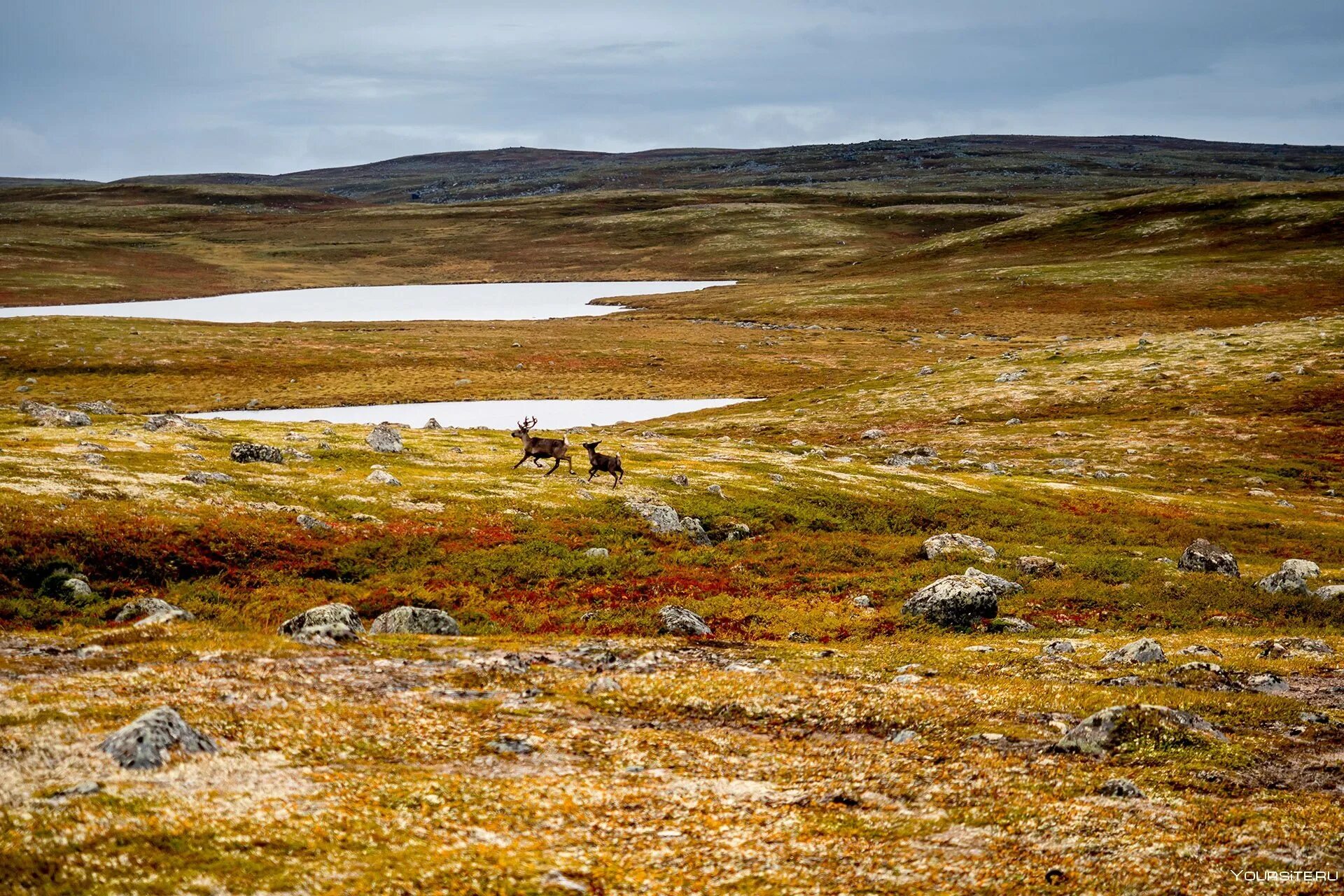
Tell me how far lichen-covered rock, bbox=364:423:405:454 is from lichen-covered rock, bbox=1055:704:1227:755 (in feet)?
132

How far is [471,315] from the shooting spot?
548ft

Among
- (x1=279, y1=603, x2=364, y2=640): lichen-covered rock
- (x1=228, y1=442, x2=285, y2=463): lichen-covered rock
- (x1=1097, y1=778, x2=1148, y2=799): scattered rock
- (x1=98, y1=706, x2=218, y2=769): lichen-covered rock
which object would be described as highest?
(x1=228, y1=442, x2=285, y2=463): lichen-covered rock

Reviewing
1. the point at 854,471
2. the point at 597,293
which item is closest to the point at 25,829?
the point at 854,471

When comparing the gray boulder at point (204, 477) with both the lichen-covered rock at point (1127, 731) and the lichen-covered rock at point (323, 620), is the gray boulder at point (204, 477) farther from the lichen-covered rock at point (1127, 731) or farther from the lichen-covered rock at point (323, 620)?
the lichen-covered rock at point (1127, 731)

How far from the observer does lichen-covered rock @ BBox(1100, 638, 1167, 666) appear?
2462 cm

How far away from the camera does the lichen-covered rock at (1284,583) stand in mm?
34156

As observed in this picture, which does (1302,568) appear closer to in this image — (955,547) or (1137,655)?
(955,547)

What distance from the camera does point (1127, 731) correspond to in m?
17.7

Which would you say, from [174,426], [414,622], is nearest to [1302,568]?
[414,622]

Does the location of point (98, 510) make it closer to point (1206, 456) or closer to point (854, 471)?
point (854, 471)

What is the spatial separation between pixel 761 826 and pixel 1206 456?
6665 cm

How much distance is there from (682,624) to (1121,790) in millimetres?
15343

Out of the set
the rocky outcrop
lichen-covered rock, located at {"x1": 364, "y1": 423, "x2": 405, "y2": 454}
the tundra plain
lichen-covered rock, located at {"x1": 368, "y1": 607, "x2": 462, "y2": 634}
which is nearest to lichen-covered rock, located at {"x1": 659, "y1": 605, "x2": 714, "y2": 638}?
the tundra plain

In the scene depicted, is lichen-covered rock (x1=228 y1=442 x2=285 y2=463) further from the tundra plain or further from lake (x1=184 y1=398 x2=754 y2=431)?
lake (x1=184 y1=398 x2=754 y2=431)
